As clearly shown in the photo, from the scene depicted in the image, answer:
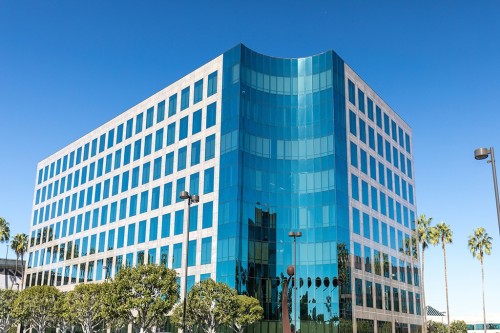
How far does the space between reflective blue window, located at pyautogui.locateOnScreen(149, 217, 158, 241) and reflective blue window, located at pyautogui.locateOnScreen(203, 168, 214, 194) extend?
10259mm

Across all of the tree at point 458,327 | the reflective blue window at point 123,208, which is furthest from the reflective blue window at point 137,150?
the tree at point 458,327

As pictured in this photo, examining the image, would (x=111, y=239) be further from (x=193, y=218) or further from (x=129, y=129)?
(x=193, y=218)

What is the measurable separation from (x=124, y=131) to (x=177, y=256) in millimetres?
24884

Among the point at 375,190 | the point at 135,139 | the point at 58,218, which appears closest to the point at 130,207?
the point at 135,139

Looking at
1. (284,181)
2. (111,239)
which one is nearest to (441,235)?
(284,181)

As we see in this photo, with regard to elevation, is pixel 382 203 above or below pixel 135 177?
below

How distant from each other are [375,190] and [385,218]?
4845 millimetres

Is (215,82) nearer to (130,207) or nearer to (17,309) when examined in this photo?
(130,207)

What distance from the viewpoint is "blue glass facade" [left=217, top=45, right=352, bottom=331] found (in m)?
58.1

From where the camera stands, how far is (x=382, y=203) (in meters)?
74.5

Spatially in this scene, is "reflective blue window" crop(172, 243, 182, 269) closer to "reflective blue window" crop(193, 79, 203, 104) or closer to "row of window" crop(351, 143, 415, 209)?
"reflective blue window" crop(193, 79, 203, 104)

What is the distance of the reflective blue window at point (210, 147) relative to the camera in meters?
63.1

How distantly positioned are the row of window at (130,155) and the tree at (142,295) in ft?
69.8

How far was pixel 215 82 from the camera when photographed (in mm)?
65250
